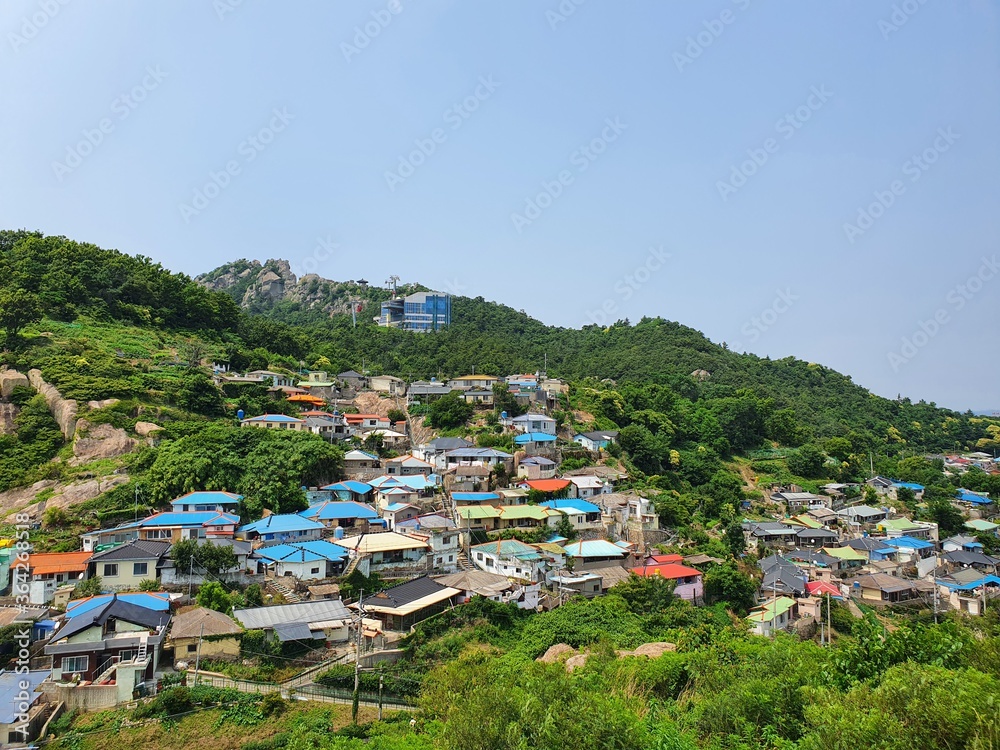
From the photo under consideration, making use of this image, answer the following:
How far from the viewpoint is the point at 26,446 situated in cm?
2553

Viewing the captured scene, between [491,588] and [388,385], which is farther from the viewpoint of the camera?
[388,385]

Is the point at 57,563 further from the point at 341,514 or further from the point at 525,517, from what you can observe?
the point at 525,517

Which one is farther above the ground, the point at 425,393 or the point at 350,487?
the point at 425,393

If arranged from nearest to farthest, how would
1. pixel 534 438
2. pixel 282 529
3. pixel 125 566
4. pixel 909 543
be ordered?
1. pixel 125 566
2. pixel 282 529
3. pixel 909 543
4. pixel 534 438

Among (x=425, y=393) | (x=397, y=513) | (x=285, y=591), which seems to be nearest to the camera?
(x=285, y=591)

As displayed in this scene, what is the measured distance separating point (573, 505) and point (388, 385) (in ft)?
58.7

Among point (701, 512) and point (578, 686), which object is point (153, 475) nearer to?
point (578, 686)

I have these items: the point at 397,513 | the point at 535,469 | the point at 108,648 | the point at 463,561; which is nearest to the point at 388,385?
the point at 535,469

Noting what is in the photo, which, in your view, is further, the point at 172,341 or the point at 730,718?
the point at 172,341

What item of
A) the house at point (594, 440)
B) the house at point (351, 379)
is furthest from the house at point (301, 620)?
the house at point (351, 379)

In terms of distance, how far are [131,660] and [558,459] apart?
21.3 metres

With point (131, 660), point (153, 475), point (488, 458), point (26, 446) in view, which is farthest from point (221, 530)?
point (488, 458)

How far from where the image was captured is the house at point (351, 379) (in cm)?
4187

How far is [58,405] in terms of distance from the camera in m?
27.3
